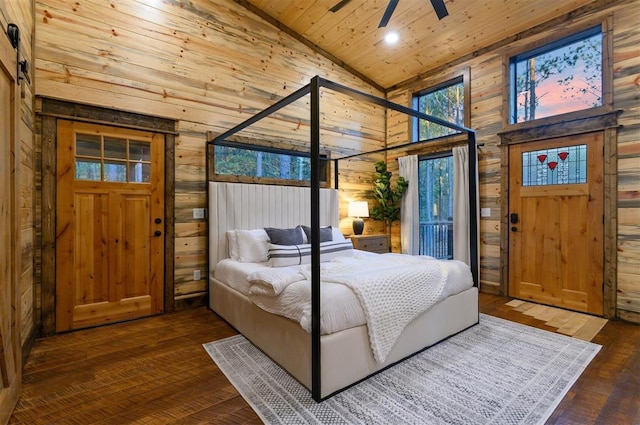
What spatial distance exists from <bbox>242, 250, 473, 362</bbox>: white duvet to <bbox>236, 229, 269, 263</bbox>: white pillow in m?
0.84

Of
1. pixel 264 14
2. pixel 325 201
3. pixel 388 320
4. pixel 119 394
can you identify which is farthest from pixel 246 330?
pixel 264 14

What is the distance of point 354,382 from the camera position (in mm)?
2035

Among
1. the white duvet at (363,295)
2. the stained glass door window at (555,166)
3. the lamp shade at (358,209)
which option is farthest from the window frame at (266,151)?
the stained glass door window at (555,166)

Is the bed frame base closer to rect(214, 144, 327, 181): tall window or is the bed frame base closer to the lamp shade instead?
rect(214, 144, 327, 181): tall window

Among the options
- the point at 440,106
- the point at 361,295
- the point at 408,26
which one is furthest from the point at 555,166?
the point at 361,295

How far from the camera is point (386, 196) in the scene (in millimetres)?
5332

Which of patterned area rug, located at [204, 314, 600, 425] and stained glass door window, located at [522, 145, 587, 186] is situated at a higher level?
stained glass door window, located at [522, 145, 587, 186]

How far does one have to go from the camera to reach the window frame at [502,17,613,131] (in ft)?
10.9

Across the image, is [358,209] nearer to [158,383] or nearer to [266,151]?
[266,151]

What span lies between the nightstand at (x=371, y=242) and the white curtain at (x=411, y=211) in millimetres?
340

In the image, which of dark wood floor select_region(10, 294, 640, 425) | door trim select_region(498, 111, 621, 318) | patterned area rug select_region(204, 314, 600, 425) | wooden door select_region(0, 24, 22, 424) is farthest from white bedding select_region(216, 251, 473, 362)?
door trim select_region(498, 111, 621, 318)

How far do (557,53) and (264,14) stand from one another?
12.3 feet

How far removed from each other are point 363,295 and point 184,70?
128 inches

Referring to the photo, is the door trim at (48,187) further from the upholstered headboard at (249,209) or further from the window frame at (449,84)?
the window frame at (449,84)
